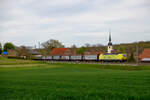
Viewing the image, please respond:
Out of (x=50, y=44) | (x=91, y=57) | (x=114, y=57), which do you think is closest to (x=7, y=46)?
(x=50, y=44)

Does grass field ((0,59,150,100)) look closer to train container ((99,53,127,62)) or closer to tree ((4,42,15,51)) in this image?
train container ((99,53,127,62))

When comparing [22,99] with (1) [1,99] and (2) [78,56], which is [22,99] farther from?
(2) [78,56]

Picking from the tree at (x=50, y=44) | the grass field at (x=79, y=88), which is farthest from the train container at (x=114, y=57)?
the tree at (x=50, y=44)

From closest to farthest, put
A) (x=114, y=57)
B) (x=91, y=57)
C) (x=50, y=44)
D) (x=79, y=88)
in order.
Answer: (x=79, y=88) < (x=114, y=57) < (x=91, y=57) < (x=50, y=44)

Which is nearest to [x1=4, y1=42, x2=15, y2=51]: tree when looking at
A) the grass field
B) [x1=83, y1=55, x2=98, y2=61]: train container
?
[x1=83, y1=55, x2=98, y2=61]: train container

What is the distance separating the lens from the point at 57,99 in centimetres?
690

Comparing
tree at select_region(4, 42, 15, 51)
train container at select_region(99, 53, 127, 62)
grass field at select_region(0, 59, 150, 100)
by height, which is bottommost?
grass field at select_region(0, 59, 150, 100)

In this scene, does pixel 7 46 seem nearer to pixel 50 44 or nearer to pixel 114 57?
→ pixel 50 44

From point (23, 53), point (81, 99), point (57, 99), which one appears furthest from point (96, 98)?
point (23, 53)

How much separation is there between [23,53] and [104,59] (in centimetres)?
5870

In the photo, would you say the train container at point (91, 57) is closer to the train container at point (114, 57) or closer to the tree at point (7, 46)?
the train container at point (114, 57)

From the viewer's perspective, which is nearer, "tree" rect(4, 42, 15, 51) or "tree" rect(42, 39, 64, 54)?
"tree" rect(42, 39, 64, 54)

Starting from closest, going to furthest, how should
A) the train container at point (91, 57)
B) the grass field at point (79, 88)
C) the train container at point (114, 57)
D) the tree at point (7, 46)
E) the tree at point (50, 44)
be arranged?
the grass field at point (79, 88) → the train container at point (114, 57) → the train container at point (91, 57) → the tree at point (50, 44) → the tree at point (7, 46)

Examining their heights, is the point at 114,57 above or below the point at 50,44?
below
